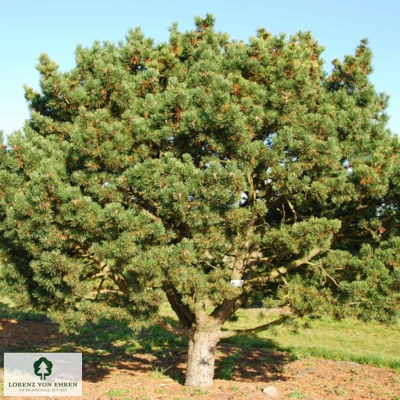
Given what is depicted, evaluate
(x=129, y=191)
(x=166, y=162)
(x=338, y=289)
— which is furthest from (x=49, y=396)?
(x=338, y=289)

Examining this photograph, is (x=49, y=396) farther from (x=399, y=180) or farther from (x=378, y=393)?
(x=399, y=180)

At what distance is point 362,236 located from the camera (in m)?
7.09

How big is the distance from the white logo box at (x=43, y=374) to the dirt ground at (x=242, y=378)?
0.24 m

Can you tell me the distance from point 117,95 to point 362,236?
4.32 meters

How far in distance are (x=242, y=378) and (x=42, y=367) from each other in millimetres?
3754

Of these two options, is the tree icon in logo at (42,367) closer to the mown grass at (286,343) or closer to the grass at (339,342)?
the mown grass at (286,343)

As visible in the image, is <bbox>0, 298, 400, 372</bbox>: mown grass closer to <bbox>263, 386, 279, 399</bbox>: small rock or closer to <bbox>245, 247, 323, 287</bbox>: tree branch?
<bbox>263, 386, 279, 399</bbox>: small rock

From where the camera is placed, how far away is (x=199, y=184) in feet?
17.2

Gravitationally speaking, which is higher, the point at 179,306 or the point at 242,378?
the point at 179,306

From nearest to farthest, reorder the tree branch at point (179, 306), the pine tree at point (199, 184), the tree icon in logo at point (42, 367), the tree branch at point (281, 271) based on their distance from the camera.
→ the pine tree at point (199, 184)
the tree branch at point (281, 271)
the tree branch at point (179, 306)
the tree icon in logo at point (42, 367)

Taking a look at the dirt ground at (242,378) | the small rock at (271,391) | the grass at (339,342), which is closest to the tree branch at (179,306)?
the dirt ground at (242,378)

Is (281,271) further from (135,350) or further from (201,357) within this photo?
(135,350)

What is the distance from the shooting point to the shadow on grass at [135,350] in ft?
28.8

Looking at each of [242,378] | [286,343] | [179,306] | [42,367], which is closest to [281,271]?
[179,306]
